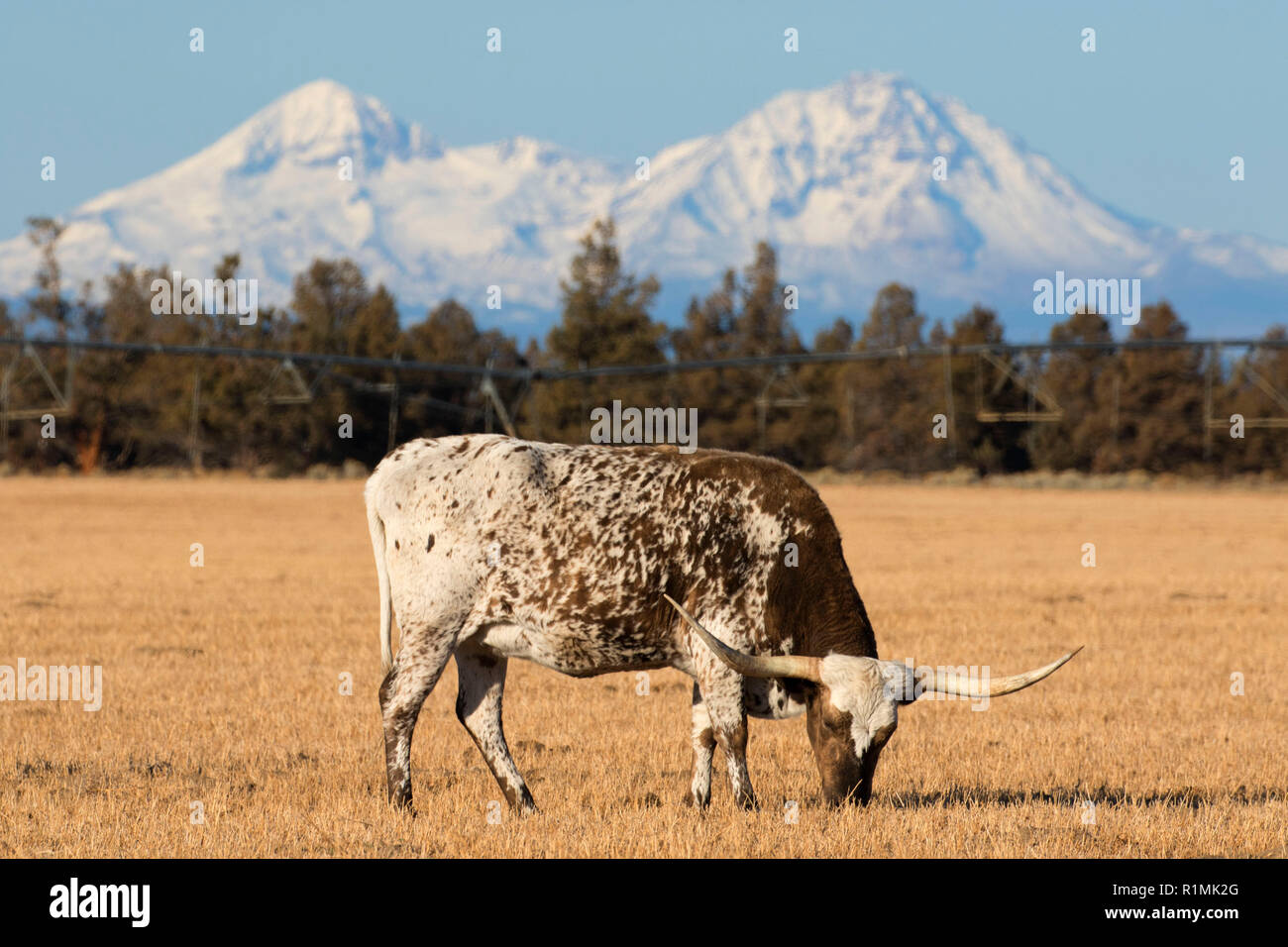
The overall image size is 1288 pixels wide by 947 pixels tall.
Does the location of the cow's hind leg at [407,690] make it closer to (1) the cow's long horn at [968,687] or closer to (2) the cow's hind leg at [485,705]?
(2) the cow's hind leg at [485,705]

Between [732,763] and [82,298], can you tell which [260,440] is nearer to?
[82,298]

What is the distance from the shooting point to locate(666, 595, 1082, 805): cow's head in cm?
916

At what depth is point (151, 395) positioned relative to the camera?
279ft

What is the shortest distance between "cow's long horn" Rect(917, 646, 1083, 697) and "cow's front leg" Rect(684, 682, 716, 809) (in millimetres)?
1421

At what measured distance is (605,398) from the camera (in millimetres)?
77688

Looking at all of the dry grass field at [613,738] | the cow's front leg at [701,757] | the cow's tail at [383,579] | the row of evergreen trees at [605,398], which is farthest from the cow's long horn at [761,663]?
the row of evergreen trees at [605,398]

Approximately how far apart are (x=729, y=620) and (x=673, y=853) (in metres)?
1.70

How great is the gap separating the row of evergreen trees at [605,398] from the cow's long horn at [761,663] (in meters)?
67.3

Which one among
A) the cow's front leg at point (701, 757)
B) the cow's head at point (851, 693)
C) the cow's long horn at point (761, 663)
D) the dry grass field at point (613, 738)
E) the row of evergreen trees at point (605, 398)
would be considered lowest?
the dry grass field at point (613, 738)

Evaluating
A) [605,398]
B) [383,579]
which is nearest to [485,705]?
[383,579]

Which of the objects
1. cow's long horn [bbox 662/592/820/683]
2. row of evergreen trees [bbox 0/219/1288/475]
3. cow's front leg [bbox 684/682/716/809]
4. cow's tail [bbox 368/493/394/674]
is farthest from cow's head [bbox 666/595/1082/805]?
row of evergreen trees [bbox 0/219/1288/475]

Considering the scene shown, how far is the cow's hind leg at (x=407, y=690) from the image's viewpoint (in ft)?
32.6

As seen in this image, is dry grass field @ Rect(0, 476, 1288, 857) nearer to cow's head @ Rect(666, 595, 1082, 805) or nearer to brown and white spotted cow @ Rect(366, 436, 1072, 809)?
cow's head @ Rect(666, 595, 1082, 805)

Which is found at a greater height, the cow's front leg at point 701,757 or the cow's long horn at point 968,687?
the cow's long horn at point 968,687
